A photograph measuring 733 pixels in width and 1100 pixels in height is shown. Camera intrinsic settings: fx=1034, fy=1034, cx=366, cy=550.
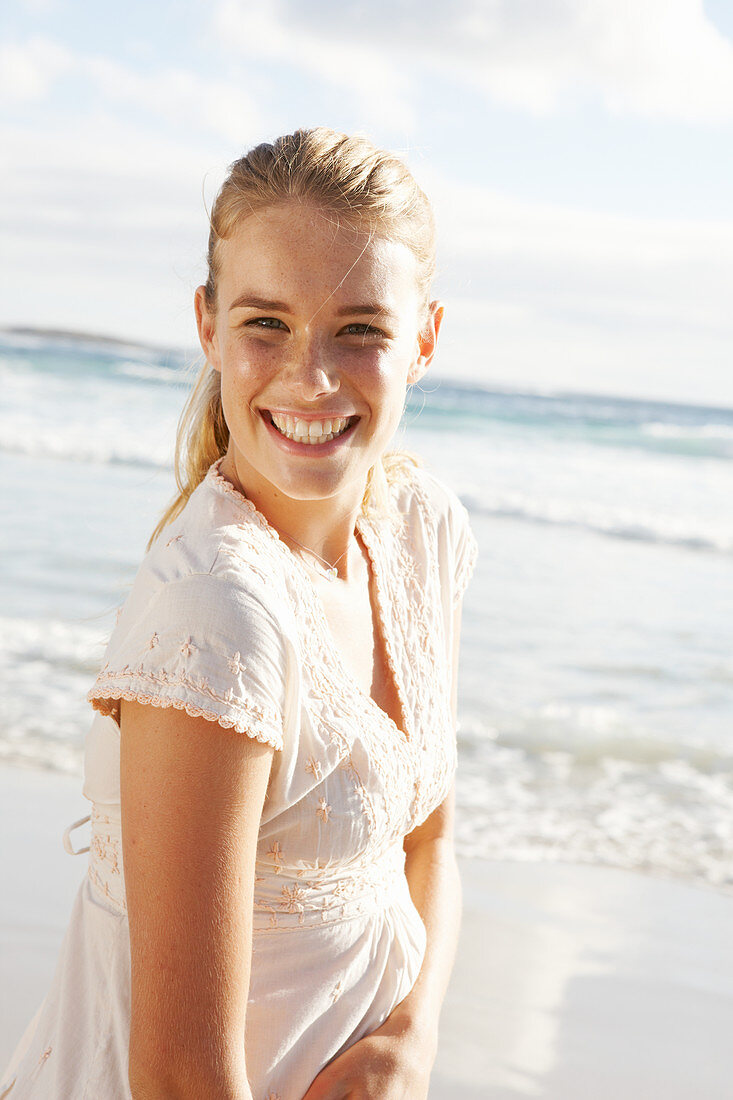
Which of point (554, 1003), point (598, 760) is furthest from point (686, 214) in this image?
point (554, 1003)

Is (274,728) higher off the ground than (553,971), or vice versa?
(274,728)

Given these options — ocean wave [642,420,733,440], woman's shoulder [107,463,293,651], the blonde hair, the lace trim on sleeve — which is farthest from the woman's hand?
ocean wave [642,420,733,440]

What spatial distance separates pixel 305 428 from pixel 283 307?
17 centimetres

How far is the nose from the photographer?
4.74 feet

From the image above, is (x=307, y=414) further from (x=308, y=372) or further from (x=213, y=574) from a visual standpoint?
(x=213, y=574)

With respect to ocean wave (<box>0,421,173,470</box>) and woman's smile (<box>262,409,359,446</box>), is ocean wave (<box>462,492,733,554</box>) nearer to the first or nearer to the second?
ocean wave (<box>0,421,173,470</box>)

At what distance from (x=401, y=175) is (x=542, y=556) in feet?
27.5

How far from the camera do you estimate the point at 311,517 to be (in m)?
1.61

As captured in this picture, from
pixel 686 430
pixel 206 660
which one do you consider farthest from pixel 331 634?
pixel 686 430

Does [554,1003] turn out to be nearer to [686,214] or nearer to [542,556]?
[542,556]

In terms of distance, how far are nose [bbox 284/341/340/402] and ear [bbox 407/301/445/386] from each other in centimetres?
29

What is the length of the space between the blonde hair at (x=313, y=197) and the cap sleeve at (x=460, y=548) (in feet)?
1.59

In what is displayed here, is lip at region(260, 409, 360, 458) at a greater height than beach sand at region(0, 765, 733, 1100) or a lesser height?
greater

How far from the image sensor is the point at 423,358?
Result: 1780mm
